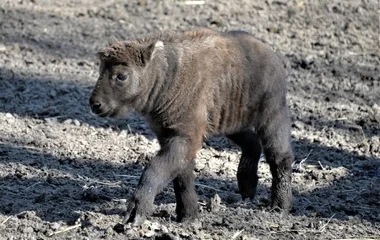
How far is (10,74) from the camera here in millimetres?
12227

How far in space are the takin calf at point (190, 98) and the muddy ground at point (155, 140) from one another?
0.38 m

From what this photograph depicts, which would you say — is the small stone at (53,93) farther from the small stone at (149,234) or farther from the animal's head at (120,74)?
the small stone at (149,234)

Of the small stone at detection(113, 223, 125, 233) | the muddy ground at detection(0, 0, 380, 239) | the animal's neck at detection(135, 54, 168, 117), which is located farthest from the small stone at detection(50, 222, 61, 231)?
the animal's neck at detection(135, 54, 168, 117)

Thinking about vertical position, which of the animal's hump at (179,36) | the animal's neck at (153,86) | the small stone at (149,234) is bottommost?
the small stone at (149,234)

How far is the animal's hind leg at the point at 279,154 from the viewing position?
828cm

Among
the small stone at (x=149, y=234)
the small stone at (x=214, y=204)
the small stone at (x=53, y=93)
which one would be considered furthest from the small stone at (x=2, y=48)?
the small stone at (x=149, y=234)

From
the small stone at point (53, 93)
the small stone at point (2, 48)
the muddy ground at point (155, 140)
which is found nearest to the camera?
the muddy ground at point (155, 140)

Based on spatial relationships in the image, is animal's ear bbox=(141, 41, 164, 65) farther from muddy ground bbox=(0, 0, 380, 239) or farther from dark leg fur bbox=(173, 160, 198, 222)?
muddy ground bbox=(0, 0, 380, 239)

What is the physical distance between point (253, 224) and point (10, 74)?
5.29 meters

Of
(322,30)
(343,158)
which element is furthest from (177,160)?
(322,30)

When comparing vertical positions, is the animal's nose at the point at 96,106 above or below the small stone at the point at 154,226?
above

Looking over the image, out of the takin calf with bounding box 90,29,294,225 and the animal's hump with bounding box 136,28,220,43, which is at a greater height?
the animal's hump with bounding box 136,28,220,43

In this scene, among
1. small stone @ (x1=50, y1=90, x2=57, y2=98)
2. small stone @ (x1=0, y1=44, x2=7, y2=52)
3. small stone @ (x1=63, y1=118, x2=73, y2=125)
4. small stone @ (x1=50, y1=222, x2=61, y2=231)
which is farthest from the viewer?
small stone @ (x1=0, y1=44, x2=7, y2=52)

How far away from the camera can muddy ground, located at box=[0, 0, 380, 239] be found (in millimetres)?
8000
